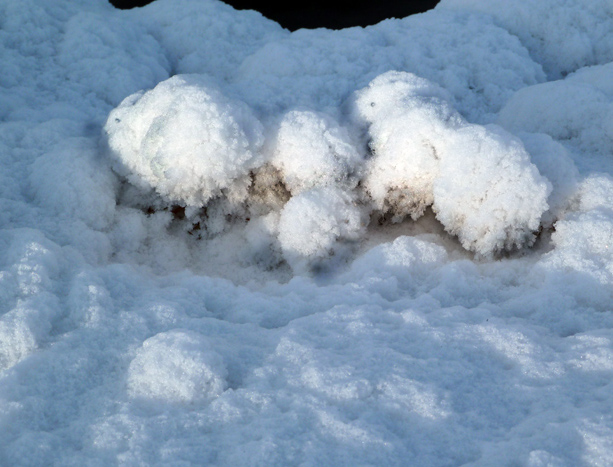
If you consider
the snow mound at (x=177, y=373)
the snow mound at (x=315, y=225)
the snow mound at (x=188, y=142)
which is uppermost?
the snow mound at (x=188, y=142)

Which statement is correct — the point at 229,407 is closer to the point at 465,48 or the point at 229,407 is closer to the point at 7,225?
the point at 7,225

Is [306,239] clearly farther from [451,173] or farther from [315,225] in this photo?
[451,173]

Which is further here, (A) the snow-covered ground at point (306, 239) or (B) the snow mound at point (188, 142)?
(B) the snow mound at point (188, 142)

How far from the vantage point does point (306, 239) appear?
166cm

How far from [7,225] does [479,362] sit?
123 cm

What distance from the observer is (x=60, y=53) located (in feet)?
7.56

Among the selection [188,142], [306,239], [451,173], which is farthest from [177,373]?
[451,173]

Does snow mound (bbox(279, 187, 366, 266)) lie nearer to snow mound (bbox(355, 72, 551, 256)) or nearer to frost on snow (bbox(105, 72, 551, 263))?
frost on snow (bbox(105, 72, 551, 263))

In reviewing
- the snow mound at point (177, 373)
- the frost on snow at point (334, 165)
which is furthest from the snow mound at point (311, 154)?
the snow mound at point (177, 373)

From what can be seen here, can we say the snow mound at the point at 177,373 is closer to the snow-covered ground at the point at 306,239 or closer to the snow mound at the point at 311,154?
the snow-covered ground at the point at 306,239

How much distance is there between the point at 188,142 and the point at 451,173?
2.40 ft

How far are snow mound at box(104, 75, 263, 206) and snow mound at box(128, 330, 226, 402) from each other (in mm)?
599

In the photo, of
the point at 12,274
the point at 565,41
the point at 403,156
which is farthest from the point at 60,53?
the point at 565,41

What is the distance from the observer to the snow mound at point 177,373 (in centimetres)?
116
